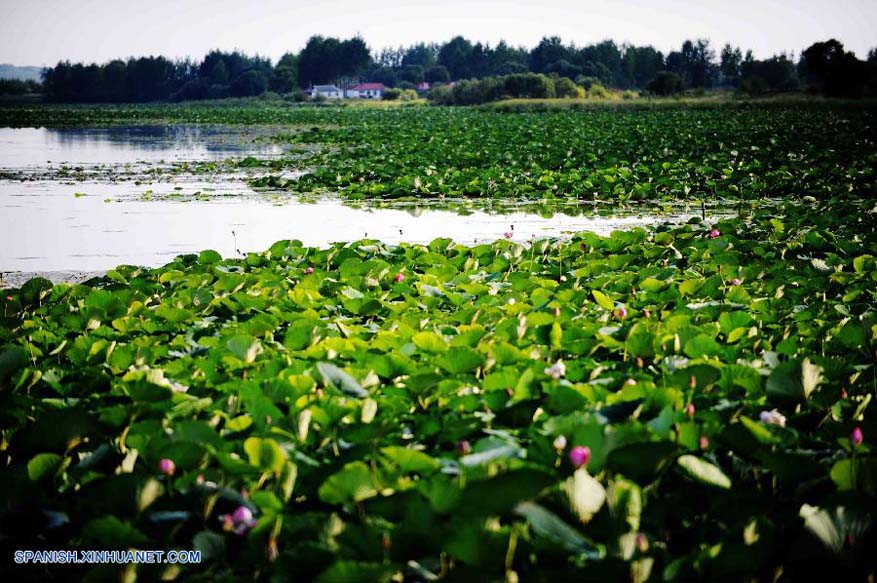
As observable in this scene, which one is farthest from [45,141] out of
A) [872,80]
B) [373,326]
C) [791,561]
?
[872,80]

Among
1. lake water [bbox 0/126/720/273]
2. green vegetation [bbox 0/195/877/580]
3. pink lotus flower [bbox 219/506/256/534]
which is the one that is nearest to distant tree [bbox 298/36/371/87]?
lake water [bbox 0/126/720/273]

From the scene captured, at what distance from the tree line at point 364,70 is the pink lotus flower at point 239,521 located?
83744 millimetres

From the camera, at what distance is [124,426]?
6.19 feet

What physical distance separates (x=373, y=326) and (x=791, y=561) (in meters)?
1.92

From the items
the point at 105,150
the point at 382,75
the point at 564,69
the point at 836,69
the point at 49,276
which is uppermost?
the point at 382,75

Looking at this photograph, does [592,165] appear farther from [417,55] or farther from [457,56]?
[417,55]

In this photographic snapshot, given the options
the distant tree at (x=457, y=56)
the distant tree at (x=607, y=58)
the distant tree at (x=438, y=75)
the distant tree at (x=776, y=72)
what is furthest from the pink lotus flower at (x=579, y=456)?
the distant tree at (x=457, y=56)

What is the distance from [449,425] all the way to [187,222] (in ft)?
19.3

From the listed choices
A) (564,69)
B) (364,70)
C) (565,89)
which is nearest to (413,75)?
(364,70)

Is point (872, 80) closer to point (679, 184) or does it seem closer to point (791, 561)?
point (679, 184)

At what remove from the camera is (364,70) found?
106 m

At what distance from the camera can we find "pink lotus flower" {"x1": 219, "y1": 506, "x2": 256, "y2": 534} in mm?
1500

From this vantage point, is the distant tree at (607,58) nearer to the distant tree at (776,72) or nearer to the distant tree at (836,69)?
the distant tree at (776,72)

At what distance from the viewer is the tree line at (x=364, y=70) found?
282 feet
